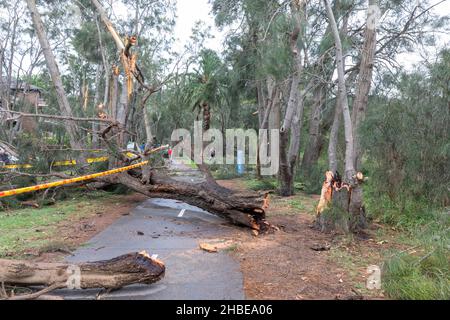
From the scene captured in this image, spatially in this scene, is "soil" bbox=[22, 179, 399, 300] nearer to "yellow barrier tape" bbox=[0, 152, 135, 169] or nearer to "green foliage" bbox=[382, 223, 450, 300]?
"green foliage" bbox=[382, 223, 450, 300]

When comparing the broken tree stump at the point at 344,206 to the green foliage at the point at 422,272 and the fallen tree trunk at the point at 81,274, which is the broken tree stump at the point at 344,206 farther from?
the fallen tree trunk at the point at 81,274

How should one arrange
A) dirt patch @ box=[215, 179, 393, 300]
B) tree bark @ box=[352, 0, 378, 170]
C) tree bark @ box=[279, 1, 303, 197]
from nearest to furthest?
dirt patch @ box=[215, 179, 393, 300] < tree bark @ box=[352, 0, 378, 170] < tree bark @ box=[279, 1, 303, 197]

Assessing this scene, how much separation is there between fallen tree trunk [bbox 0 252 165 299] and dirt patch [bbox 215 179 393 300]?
4.11 feet

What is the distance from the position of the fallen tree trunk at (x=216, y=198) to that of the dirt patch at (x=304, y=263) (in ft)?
1.35

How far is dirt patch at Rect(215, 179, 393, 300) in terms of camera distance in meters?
4.63

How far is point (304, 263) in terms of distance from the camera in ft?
18.9

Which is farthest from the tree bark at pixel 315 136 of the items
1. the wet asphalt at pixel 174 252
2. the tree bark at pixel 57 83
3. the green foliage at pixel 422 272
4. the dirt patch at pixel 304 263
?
the green foliage at pixel 422 272

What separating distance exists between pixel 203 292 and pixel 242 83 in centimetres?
1451

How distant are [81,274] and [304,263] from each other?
3.03 meters

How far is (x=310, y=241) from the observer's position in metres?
7.06

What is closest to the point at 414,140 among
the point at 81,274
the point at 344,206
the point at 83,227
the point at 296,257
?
the point at 344,206

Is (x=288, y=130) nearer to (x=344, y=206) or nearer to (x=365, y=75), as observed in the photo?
(x=365, y=75)

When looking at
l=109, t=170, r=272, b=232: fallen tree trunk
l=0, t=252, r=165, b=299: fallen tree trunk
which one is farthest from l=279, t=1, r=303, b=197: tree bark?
l=0, t=252, r=165, b=299: fallen tree trunk

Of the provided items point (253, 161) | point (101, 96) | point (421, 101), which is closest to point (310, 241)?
point (421, 101)
